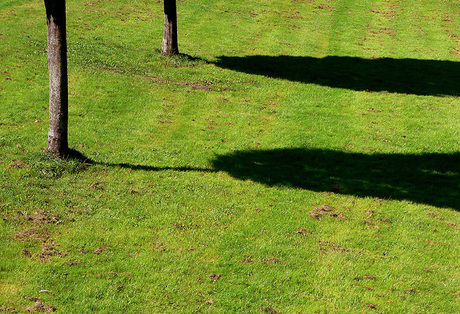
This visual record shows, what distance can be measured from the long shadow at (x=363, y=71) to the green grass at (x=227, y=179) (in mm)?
201

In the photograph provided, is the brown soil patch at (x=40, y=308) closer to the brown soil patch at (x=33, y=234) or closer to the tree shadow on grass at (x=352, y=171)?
the brown soil patch at (x=33, y=234)

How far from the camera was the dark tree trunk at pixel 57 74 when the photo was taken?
47.0 feet

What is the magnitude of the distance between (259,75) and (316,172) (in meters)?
11.7

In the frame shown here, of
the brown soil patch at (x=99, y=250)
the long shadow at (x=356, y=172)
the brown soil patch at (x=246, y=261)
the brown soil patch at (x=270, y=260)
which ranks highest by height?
the brown soil patch at (x=99, y=250)

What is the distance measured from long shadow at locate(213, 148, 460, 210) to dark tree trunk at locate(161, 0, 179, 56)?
12795 mm

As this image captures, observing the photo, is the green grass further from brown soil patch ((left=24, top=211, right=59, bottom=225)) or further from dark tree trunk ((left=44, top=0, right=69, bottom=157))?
dark tree trunk ((left=44, top=0, right=69, bottom=157))

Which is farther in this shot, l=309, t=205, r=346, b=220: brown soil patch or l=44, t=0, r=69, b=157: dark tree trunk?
l=44, t=0, r=69, b=157: dark tree trunk

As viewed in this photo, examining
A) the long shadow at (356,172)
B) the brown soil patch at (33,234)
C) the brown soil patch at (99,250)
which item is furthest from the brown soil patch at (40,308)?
the long shadow at (356,172)

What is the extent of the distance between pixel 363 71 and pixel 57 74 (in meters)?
20.9

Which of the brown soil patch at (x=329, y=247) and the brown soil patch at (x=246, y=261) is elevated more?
the brown soil patch at (x=246, y=261)

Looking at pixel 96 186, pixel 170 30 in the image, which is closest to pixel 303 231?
pixel 96 186

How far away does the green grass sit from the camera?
34.1 feet

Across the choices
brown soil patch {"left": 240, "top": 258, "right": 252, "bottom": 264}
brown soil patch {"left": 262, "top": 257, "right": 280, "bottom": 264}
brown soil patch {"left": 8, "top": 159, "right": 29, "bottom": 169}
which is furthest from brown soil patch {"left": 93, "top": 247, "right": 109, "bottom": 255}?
brown soil patch {"left": 8, "top": 159, "right": 29, "bottom": 169}

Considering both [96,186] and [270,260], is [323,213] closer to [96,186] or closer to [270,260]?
[270,260]
